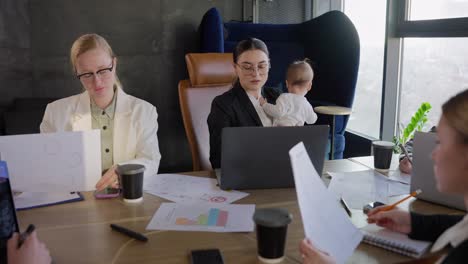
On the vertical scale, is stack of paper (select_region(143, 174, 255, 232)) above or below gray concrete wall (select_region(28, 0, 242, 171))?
below

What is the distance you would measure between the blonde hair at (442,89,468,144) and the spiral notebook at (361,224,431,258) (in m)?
0.34

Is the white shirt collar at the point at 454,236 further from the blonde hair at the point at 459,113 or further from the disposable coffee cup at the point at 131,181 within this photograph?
the disposable coffee cup at the point at 131,181

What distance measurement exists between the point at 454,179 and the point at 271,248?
42 centimetres

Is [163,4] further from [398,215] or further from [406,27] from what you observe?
[398,215]

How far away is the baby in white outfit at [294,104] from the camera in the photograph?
6.83ft

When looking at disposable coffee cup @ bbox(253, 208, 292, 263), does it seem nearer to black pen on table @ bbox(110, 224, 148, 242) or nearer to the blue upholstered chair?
black pen on table @ bbox(110, 224, 148, 242)

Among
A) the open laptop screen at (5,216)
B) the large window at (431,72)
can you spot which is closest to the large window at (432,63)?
the large window at (431,72)

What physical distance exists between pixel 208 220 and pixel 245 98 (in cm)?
93

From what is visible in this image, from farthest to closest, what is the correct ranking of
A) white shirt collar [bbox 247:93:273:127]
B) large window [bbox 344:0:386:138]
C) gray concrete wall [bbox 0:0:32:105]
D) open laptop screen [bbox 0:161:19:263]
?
large window [bbox 344:0:386:138]
gray concrete wall [bbox 0:0:32:105]
white shirt collar [bbox 247:93:273:127]
open laptop screen [bbox 0:161:19:263]

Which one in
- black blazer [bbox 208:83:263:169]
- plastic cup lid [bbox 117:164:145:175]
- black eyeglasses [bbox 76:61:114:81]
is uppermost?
black eyeglasses [bbox 76:61:114:81]

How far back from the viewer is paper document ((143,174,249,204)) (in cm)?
140

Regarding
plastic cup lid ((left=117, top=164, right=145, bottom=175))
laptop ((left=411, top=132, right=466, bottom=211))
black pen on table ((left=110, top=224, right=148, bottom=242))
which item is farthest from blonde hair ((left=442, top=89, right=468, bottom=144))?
plastic cup lid ((left=117, top=164, right=145, bottom=175))

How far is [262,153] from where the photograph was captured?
55.6 inches

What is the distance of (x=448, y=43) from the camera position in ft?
8.79
